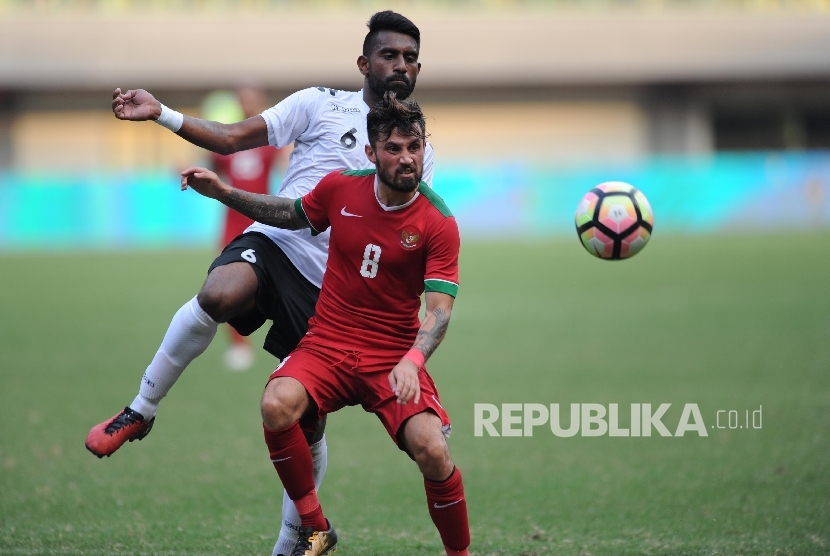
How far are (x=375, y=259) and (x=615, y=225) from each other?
1660 mm

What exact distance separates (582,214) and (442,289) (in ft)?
5.43

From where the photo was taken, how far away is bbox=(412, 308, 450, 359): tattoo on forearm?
436 cm

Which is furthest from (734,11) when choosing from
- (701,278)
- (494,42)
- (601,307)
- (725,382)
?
(725,382)

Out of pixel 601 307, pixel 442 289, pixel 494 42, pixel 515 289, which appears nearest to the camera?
pixel 442 289

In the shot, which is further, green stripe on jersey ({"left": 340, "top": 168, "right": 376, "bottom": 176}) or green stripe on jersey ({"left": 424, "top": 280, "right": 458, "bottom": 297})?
green stripe on jersey ({"left": 340, "top": 168, "right": 376, "bottom": 176})

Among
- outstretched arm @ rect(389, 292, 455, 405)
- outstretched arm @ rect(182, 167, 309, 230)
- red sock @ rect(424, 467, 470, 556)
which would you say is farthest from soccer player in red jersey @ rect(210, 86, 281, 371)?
red sock @ rect(424, 467, 470, 556)

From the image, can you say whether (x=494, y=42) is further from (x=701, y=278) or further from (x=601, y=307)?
(x=601, y=307)

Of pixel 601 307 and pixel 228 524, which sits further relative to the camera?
pixel 601 307

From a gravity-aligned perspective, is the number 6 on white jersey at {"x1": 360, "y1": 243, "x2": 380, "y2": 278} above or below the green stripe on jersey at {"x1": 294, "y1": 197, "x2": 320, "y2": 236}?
below

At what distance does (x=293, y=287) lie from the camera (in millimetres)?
5094

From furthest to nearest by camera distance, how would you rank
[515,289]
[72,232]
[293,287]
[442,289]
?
[72,232] → [515,289] → [293,287] → [442,289]

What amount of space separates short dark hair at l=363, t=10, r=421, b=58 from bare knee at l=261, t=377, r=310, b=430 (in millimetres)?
1708

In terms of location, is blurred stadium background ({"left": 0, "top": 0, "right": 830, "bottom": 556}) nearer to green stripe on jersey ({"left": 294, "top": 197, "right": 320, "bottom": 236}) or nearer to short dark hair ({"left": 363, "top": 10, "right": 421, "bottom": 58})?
green stripe on jersey ({"left": 294, "top": 197, "right": 320, "bottom": 236})

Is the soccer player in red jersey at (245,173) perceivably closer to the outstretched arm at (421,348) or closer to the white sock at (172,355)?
the white sock at (172,355)
